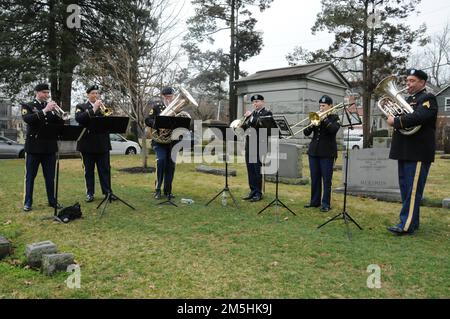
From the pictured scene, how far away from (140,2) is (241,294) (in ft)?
62.4

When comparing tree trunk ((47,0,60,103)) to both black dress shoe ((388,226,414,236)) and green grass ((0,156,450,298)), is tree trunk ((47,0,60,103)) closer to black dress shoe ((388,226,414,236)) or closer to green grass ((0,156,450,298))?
green grass ((0,156,450,298))

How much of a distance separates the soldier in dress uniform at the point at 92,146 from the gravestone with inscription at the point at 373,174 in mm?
5813

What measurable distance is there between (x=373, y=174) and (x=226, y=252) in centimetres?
584

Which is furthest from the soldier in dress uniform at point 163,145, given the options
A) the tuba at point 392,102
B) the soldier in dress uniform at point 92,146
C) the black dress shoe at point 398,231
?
the black dress shoe at point 398,231

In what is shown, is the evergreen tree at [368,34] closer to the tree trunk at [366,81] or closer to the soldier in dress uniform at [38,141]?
the tree trunk at [366,81]

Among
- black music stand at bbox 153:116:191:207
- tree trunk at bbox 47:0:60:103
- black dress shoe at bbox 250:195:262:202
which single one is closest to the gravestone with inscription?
black dress shoe at bbox 250:195:262:202

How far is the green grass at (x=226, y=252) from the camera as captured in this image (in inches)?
159

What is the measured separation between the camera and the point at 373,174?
381 inches

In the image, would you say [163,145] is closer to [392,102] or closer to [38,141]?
[38,141]

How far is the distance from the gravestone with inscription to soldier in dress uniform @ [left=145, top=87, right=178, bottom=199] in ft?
14.6

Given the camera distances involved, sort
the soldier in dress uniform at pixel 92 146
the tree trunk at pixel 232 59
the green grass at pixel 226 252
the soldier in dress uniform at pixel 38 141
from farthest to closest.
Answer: the tree trunk at pixel 232 59 → the soldier in dress uniform at pixel 92 146 → the soldier in dress uniform at pixel 38 141 → the green grass at pixel 226 252

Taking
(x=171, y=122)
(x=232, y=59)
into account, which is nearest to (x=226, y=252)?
(x=171, y=122)
